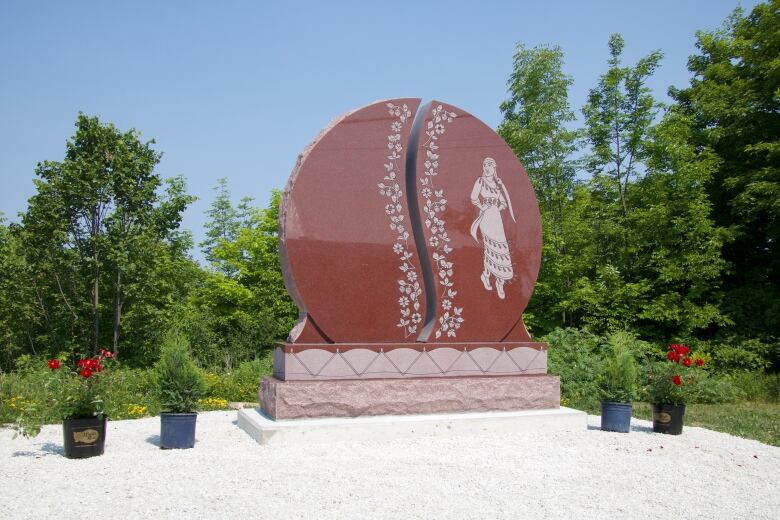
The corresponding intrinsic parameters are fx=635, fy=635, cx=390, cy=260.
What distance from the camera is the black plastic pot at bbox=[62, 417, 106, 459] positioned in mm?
6473

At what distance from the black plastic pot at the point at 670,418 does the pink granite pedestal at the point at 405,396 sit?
4.37 feet

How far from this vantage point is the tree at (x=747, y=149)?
1619 centimetres

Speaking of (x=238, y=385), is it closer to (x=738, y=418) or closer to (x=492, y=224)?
(x=492, y=224)

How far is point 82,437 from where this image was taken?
6.50m

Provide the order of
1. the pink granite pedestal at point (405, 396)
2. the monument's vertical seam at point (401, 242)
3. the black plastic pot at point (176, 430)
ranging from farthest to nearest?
the monument's vertical seam at point (401, 242) < the pink granite pedestal at point (405, 396) < the black plastic pot at point (176, 430)

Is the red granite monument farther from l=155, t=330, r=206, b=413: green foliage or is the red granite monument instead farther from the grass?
the grass

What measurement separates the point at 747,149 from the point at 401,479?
1464cm

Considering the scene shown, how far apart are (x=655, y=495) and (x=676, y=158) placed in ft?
43.7

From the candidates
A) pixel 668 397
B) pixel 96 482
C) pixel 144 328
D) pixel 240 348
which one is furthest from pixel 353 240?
pixel 144 328

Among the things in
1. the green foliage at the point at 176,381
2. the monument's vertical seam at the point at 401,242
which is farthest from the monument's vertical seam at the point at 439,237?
the green foliage at the point at 176,381

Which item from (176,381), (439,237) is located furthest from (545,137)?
(176,381)

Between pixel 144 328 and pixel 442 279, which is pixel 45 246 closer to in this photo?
pixel 144 328

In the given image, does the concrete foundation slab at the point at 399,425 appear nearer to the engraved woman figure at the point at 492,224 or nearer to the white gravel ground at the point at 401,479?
the white gravel ground at the point at 401,479

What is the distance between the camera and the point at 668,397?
8453 millimetres
